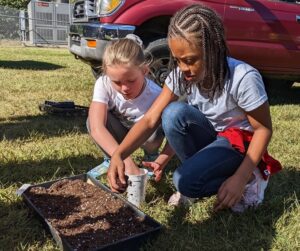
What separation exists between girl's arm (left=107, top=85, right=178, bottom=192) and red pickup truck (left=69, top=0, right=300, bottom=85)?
1.98m

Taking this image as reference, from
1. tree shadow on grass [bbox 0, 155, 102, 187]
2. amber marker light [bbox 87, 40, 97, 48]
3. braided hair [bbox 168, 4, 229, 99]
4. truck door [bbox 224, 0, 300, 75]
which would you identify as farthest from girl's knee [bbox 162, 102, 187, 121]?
truck door [bbox 224, 0, 300, 75]

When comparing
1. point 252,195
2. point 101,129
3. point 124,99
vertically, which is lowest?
point 252,195

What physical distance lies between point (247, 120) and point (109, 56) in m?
0.79

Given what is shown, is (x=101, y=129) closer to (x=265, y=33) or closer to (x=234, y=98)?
(x=234, y=98)

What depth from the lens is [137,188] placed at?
2.17m

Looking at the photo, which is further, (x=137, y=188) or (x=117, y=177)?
(x=137, y=188)

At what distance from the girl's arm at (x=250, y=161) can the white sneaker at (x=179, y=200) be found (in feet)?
1.03

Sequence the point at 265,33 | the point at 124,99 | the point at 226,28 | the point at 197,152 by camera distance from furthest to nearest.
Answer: the point at 265,33 < the point at 226,28 < the point at 124,99 < the point at 197,152

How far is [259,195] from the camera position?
7.41ft

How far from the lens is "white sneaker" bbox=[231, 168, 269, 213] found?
220cm

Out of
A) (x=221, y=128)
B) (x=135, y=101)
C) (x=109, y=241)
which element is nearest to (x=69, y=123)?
(x=135, y=101)

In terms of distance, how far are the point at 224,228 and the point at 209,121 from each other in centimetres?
55

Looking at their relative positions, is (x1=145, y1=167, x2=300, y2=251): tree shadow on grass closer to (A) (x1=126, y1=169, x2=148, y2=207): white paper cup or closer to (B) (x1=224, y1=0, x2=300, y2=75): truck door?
(A) (x1=126, y1=169, x2=148, y2=207): white paper cup

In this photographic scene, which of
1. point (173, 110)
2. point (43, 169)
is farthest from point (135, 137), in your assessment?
point (43, 169)
